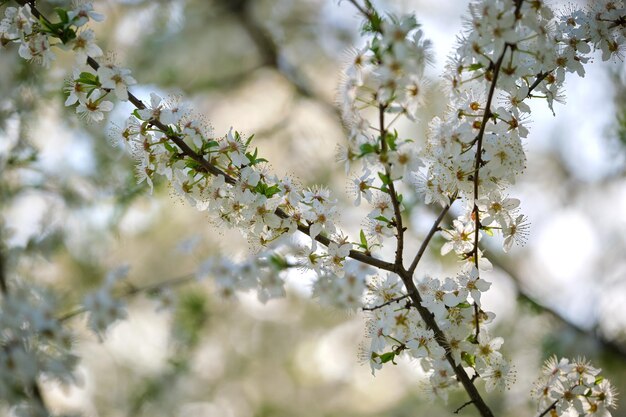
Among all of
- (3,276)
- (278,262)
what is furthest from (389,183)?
(3,276)

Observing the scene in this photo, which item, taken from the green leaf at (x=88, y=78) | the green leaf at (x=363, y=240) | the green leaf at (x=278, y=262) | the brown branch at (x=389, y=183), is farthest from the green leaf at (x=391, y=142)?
the green leaf at (x=88, y=78)

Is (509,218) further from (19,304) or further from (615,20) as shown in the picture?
(19,304)

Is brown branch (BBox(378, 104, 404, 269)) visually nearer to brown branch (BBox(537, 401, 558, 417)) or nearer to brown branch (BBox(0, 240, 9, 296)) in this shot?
brown branch (BBox(537, 401, 558, 417))

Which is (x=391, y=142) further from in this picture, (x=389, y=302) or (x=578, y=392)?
(x=578, y=392)

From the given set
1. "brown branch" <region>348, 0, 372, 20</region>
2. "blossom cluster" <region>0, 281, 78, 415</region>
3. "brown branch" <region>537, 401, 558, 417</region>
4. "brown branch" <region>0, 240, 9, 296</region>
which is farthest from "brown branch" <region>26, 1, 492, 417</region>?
"brown branch" <region>0, 240, 9, 296</region>

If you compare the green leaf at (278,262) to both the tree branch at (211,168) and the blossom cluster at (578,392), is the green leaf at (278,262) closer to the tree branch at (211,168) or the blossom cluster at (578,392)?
the tree branch at (211,168)

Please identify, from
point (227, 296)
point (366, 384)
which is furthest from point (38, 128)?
point (366, 384)
